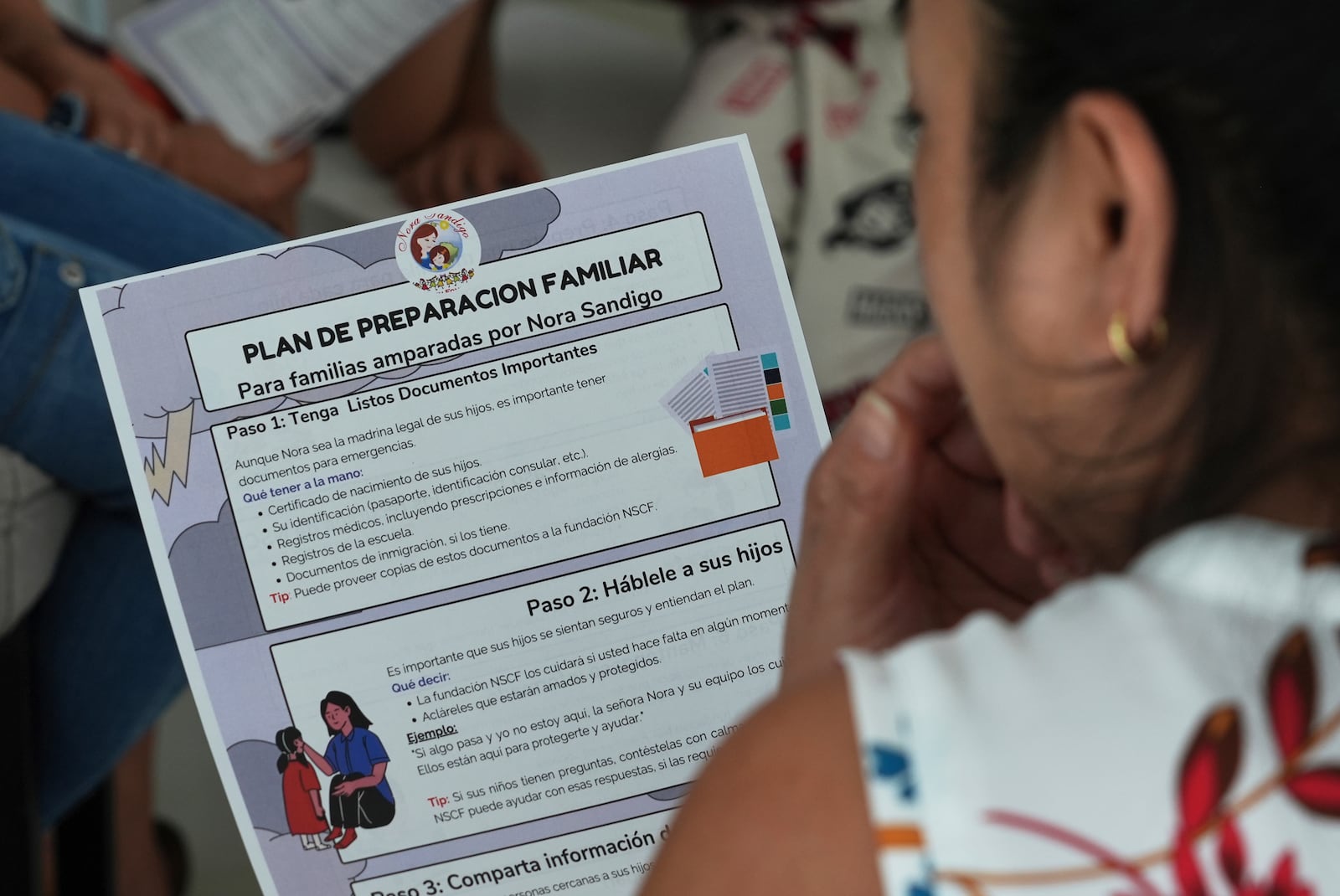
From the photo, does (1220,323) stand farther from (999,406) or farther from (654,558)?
(654,558)

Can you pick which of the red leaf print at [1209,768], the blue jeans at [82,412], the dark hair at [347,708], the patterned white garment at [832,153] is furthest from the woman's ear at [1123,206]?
the patterned white garment at [832,153]

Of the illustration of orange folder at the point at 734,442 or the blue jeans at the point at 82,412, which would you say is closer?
the illustration of orange folder at the point at 734,442

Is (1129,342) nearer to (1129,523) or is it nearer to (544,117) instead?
(1129,523)

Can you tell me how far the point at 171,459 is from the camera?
56 centimetres

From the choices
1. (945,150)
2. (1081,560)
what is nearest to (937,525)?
(1081,560)

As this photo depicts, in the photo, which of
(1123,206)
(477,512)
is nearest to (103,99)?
(477,512)

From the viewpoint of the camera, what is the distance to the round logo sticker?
0.57 m

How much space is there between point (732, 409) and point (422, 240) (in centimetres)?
17

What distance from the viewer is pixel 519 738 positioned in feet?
1.86

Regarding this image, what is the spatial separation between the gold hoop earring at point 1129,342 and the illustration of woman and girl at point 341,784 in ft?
1.24

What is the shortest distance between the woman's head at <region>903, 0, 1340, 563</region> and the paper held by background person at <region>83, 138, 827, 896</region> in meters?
0.16

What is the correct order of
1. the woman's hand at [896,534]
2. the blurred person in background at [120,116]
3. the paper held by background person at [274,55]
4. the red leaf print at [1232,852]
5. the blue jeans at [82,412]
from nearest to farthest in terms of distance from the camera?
the red leaf print at [1232,852] < the woman's hand at [896,534] < the blue jeans at [82,412] < the blurred person in background at [120,116] < the paper held by background person at [274,55]

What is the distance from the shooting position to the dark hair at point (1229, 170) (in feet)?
1.08

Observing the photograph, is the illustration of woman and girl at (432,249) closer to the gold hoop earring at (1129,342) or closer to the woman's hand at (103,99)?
the gold hoop earring at (1129,342)
